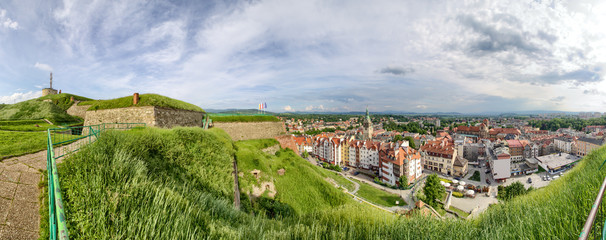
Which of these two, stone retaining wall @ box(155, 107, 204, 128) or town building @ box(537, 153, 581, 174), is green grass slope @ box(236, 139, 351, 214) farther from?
town building @ box(537, 153, 581, 174)

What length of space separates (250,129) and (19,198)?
17.0m

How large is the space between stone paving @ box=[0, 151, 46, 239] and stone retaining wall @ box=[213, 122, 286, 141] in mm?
14412

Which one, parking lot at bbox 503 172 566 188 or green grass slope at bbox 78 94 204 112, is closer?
green grass slope at bbox 78 94 204 112

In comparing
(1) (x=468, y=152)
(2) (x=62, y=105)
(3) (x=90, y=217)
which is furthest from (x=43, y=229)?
(1) (x=468, y=152)

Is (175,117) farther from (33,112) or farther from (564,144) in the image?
(564,144)

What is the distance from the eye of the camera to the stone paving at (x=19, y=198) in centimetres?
276

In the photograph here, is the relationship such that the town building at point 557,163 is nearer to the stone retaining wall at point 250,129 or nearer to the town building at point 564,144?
the town building at point 564,144

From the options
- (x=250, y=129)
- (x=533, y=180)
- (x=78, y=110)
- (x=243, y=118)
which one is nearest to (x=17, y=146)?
(x=243, y=118)

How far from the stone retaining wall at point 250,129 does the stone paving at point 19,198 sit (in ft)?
47.3

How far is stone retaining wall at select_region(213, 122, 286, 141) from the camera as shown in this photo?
62.4ft

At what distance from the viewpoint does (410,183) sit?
3591 centimetres

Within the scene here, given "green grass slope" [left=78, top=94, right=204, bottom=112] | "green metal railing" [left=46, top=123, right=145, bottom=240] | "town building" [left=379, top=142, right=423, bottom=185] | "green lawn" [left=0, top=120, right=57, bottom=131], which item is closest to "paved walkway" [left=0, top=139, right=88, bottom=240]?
"green metal railing" [left=46, top=123, right=145, bottom=240]

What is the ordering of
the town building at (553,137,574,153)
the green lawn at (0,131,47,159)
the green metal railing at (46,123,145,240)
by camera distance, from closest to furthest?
the green metal railing at (46,123,145,240) < the green lawn at (0,131,47,159) < the town building at (553,137,574,153)

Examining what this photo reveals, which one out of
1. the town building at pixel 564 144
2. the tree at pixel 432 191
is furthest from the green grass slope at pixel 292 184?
the town building at pixel 564 144
